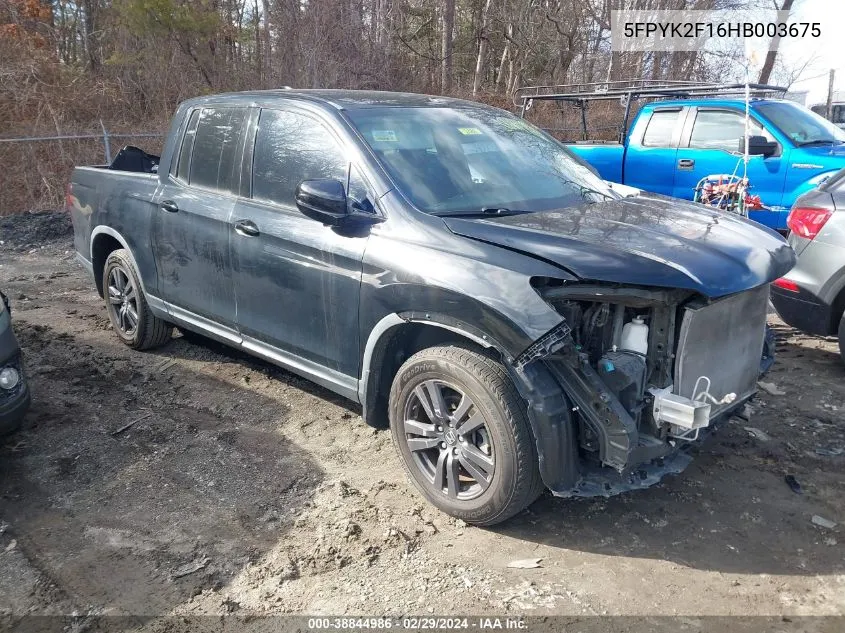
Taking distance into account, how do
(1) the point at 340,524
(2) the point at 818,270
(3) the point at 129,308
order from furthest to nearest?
(3) the point at 129,308
(2) the point at 818,270
(1) the point at 340,524

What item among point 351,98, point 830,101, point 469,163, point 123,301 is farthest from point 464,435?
point 830,101

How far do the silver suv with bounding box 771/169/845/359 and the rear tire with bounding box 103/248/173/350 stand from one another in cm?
463

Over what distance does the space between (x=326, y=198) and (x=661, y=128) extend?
7.17 m

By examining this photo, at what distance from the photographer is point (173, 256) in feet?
16.1

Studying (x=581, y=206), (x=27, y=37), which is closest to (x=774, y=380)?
(x=581, y=206)

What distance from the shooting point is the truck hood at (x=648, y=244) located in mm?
2941

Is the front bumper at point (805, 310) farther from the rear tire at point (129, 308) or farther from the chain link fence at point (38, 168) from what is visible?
the chain link fence at point (38, 168)

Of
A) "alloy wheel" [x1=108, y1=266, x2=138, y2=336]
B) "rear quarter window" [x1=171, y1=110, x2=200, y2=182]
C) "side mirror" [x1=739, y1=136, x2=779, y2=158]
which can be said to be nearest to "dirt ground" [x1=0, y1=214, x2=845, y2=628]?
"alloy wheel" [x1=108, y1=266, x2=138, y2=336]

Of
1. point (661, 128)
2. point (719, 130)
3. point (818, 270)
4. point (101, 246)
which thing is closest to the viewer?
point (818, 270)

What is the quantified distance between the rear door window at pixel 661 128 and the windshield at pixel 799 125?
1025 millimetres

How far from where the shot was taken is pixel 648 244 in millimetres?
3150

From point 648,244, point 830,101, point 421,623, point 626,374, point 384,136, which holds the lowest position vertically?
point 421,623

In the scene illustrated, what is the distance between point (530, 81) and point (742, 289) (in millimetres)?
22607

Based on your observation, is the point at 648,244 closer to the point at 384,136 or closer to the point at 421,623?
the point at 384,136
